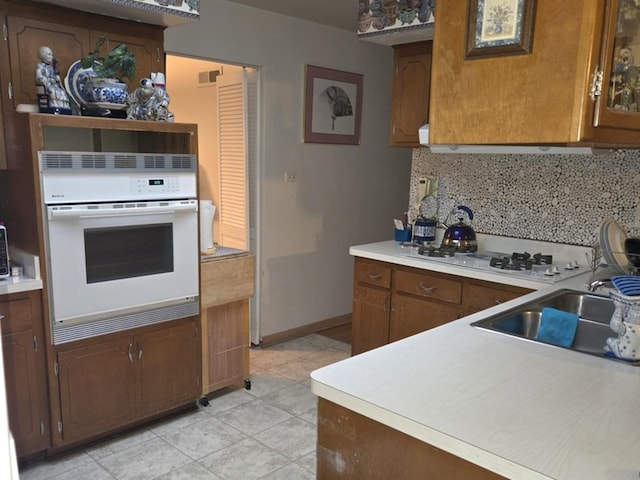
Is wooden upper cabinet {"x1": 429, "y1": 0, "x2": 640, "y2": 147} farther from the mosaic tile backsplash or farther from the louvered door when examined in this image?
the louvered door

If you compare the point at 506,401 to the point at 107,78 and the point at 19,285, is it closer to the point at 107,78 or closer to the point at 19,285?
the point at 19,285

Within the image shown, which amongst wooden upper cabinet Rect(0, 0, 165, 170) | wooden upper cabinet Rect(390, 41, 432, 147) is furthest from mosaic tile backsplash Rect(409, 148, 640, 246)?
wooden upper cabinet Rect(0, 0, 165, 170)

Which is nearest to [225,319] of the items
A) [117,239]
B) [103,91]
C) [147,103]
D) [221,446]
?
[221,446]

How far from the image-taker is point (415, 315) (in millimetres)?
3045

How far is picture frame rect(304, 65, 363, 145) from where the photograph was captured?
4039 millimetres

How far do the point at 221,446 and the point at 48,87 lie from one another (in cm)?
191

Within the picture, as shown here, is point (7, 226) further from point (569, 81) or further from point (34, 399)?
point (569, 81)

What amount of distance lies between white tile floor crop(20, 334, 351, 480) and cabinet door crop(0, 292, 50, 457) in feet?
0.57

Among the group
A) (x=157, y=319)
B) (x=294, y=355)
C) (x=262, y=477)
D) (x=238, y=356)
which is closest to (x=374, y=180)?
(x=294, y=355)

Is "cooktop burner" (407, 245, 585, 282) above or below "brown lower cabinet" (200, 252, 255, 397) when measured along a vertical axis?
above

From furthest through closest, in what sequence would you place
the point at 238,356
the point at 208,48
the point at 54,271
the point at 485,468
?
1. the point at 208,48
2. the point at 238,356
3. the point at 54,271
4. the point at 485,468

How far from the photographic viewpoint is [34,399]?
236cm

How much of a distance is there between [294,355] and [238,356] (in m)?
0.76

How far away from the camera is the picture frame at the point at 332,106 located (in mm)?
4039
